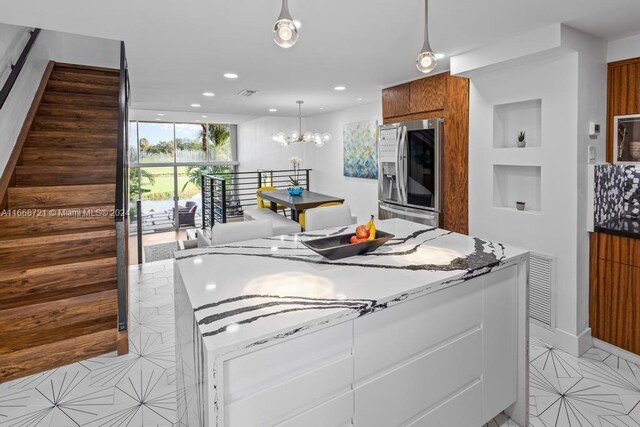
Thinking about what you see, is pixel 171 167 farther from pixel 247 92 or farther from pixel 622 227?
pixel 622 227

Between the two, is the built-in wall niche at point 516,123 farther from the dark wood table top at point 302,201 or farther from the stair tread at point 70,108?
the stair tread at point 70,108

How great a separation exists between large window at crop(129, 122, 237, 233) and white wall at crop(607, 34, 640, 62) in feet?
31.0

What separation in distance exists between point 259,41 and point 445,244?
2.04 meters

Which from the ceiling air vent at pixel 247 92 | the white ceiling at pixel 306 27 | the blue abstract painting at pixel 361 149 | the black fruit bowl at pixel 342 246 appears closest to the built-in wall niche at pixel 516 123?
the white ceiling at pixel 306 27

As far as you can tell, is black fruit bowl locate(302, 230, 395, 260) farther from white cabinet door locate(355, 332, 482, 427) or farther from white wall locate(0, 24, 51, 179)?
white wall locate(0, 24, 51, 179)

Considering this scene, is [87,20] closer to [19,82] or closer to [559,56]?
[19,82]

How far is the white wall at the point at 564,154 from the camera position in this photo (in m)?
2.65

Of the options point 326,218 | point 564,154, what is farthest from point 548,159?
point 326,218

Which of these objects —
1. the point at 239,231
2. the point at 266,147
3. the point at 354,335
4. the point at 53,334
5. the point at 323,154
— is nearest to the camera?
the point at 354,335

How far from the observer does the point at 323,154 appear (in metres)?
7.63

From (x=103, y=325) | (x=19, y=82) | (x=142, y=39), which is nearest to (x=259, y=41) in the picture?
(x=142, y=39)

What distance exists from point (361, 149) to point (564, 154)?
12.2ft

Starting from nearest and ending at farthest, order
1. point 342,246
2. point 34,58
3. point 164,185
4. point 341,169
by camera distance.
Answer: point 342,246
point 34,58
point 341,169
point 164,185

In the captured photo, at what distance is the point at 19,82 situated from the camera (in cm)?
372
